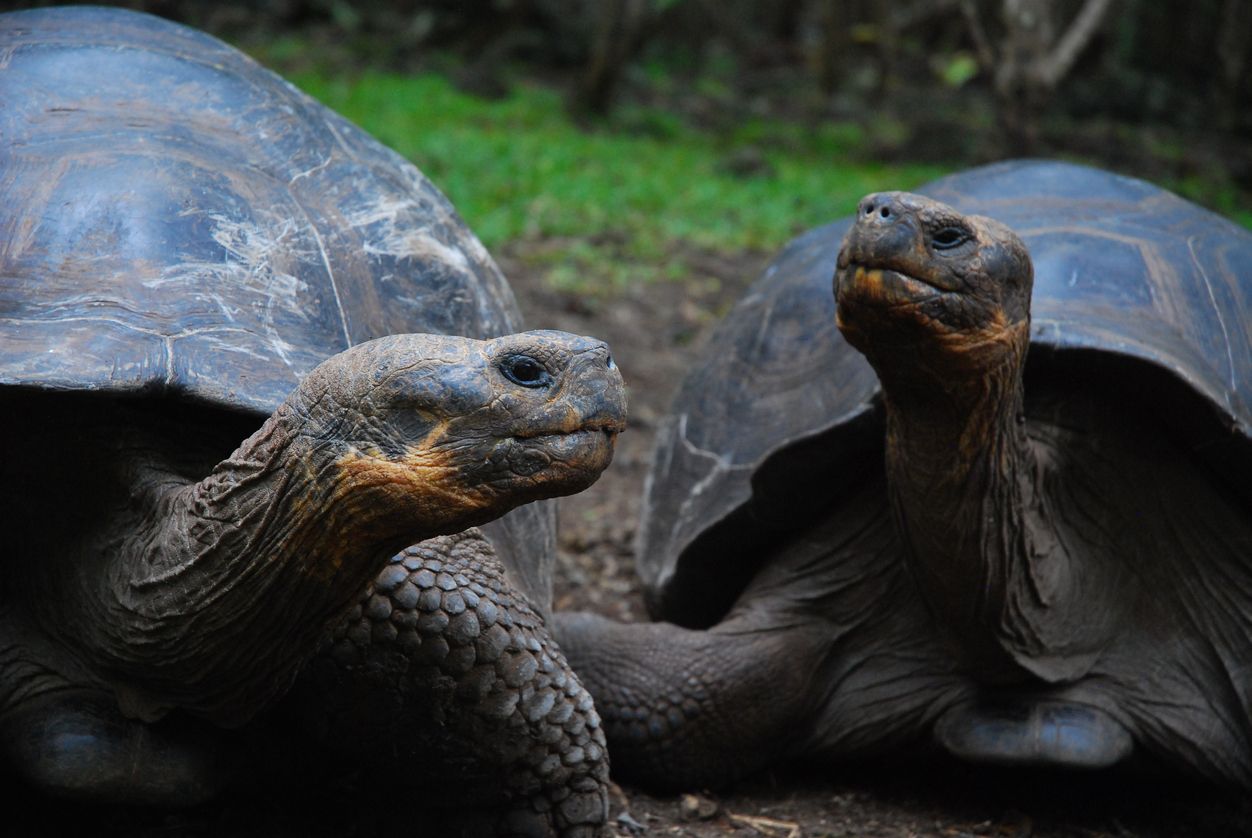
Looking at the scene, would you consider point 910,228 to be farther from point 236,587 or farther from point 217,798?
point 217,798

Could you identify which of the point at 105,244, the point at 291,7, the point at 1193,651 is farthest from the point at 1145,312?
the point at 291,7

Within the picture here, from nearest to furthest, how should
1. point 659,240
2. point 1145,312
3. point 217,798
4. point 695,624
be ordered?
point 217,798 → point 1145,312 → point 695,624 → point 659,240

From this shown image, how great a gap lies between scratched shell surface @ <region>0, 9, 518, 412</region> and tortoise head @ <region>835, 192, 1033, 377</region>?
797 mm

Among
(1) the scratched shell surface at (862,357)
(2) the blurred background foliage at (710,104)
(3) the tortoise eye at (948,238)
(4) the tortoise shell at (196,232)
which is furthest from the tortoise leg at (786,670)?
(2) the blurred background foliage at (710,104)

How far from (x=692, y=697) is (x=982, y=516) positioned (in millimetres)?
820

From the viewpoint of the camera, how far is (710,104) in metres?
14.5

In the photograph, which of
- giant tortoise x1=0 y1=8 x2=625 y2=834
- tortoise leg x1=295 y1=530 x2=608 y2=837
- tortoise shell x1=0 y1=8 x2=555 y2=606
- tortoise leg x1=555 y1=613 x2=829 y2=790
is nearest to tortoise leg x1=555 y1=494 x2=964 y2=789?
tortoise leg x1=555 y1=613 x2=829 y2=790

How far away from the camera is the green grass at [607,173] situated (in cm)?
798

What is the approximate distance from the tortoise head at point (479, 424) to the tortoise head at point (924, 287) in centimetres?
84

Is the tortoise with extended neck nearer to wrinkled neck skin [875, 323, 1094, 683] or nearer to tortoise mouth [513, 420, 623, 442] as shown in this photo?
wrinkled neck skin [875, 323, 1094, 683]

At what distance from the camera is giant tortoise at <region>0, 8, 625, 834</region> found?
1913mm

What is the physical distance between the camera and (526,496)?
6.23ft

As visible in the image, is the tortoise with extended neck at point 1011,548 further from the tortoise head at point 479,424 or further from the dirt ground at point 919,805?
the tortoise head at point 479,424

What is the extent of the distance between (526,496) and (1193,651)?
2.14m
